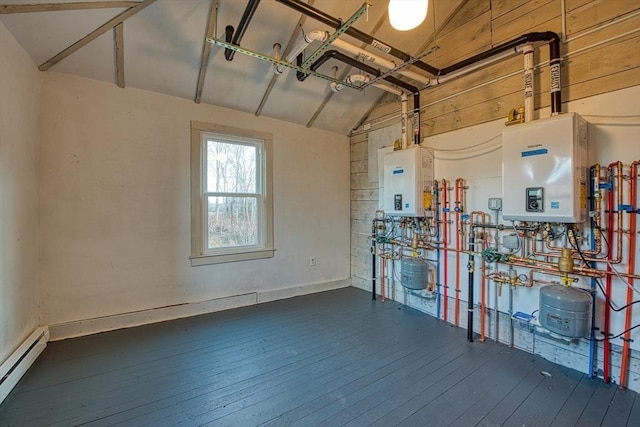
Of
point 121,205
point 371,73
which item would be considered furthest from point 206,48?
point 121,205

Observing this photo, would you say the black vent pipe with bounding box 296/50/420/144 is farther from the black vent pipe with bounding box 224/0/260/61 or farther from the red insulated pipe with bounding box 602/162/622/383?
the red insulated pipe with bounding box 602/162/622/383

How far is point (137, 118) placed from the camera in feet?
10.2

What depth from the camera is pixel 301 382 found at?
213 cm

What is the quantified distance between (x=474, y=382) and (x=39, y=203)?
4.03 m

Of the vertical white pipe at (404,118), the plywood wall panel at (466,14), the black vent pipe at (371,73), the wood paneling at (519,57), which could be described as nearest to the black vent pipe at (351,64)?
the black vent pipe at (371,73)

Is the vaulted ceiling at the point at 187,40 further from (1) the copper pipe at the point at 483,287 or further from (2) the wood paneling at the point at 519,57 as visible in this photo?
(1) the copper pipe at the point at 483,287

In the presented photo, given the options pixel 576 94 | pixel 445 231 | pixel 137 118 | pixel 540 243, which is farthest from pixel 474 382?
pixel 137 118

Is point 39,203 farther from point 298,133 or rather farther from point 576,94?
point 576,94

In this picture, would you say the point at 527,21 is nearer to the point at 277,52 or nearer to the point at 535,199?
the point at 535,199

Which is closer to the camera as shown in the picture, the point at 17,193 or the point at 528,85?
the point at 17,193

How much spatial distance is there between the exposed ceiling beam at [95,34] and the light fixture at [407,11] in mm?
2012

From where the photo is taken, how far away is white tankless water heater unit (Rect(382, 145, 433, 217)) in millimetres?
3186

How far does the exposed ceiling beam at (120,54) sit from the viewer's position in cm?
253

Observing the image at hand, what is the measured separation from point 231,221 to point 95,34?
223 cm
